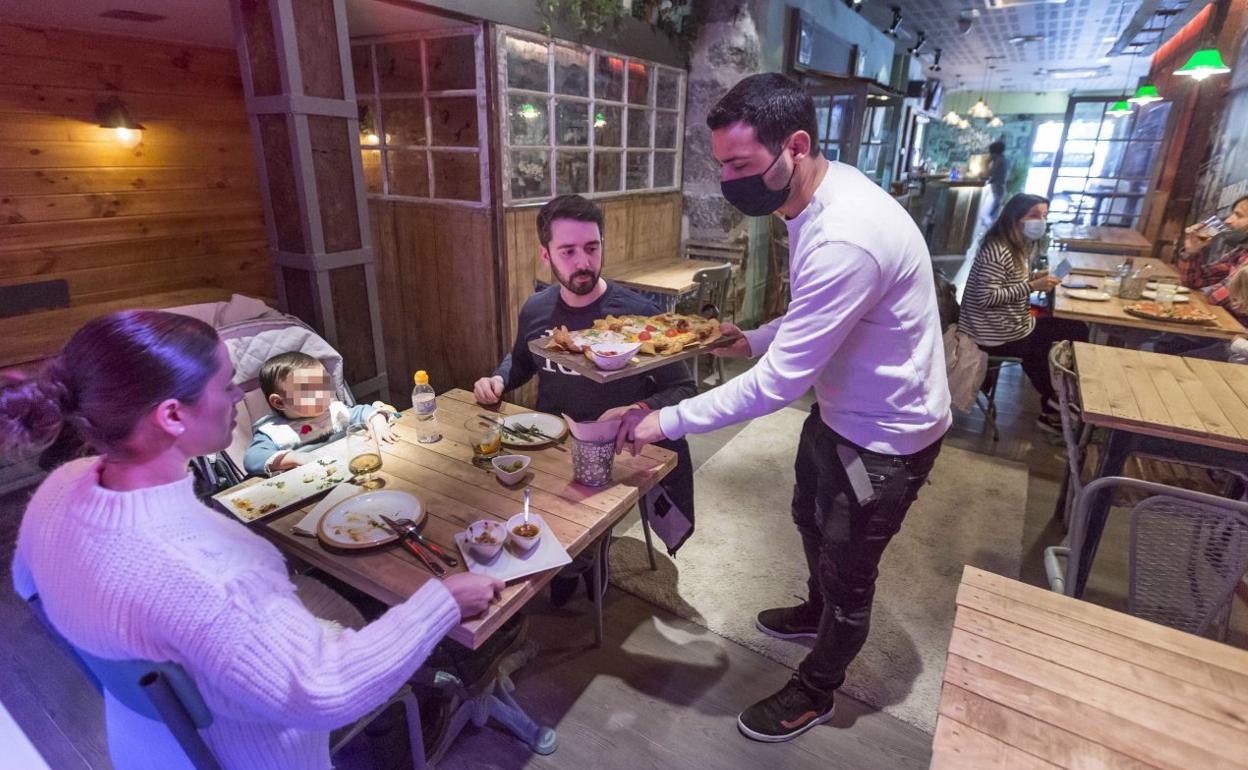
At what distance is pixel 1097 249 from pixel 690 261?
4.46m

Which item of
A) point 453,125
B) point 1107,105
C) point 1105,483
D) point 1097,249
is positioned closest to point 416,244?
point 453,125

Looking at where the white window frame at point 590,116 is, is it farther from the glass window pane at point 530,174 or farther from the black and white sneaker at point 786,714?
the black and white sneaker at point 786,714

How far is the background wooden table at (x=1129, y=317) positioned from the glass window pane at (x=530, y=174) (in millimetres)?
3381

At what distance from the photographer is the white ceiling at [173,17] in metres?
3.61

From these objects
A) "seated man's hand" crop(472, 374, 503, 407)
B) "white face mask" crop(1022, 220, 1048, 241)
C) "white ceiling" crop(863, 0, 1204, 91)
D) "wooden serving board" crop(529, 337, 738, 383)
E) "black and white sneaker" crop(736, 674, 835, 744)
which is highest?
"white ceiling" crop(863, 0, 1204, 91)

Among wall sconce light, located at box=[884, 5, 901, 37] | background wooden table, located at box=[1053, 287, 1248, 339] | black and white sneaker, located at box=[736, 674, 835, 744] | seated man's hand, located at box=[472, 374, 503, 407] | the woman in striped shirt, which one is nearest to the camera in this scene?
black and white sneaker, located at box=[736, 674, 835, 744]

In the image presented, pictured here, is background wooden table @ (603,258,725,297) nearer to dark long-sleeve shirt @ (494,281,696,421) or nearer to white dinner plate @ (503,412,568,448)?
dark long-sleeve shirt @ (494,281,696,421)

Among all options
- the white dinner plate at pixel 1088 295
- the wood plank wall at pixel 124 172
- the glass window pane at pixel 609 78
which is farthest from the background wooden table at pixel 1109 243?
the wood plank wall at pixel 124 172

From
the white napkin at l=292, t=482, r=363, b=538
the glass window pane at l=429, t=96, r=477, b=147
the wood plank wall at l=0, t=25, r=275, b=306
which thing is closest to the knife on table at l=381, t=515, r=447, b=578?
the white napkin at l=292, t=482, r=363, b=538

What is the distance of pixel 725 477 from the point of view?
12.5ft

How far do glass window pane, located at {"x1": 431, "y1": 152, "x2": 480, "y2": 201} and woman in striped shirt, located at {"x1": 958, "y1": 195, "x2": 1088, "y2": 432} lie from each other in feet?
10.8

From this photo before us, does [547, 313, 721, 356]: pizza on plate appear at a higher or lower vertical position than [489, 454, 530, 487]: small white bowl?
higher

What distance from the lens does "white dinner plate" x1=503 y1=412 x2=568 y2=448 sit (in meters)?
2.06

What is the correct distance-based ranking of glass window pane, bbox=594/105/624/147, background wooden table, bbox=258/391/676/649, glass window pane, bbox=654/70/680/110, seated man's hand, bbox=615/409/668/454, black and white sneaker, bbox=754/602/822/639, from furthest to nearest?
glass window pane, bbox=654/70/680/110 < glass window pane, bbox=594/105/624/147 < black and white sneaker, bbox=754/602/822/639 < seated man's hand, bbox=615/409/668/454 < background wooden table, bbox=258/391/676/649
